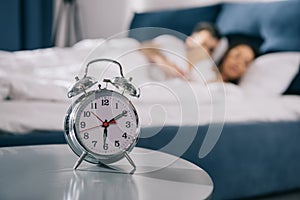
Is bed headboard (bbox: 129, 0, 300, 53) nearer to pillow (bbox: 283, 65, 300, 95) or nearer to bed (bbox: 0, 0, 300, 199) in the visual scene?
bed (bbox: 0, 0, 300, 199)

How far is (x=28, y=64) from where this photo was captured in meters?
2.83

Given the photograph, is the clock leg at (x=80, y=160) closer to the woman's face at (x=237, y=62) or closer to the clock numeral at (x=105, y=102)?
the clock numeral at (x=105, y=102)

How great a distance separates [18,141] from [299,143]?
44.7 inches

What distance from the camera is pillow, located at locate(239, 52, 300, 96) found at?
8.09 feet

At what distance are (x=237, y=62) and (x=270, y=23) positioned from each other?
30cm

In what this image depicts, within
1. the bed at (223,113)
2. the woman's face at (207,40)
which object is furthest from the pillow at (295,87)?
the woman's face at (207,40)

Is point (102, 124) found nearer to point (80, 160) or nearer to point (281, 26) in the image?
point (80, 160)

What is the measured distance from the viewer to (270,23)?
2729 mm

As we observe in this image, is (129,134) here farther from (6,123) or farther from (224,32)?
(224,32)

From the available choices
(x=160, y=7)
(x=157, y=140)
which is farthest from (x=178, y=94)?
(x=160, y=7)

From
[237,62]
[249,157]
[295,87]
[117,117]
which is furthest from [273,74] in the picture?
[117,117]

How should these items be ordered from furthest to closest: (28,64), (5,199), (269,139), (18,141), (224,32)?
(224,32) < (28,64) < (269,139) < (18,141) < (5,199)

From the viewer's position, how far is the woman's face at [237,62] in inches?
104

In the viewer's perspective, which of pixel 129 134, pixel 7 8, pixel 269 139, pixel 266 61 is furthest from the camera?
pixel 7 8
